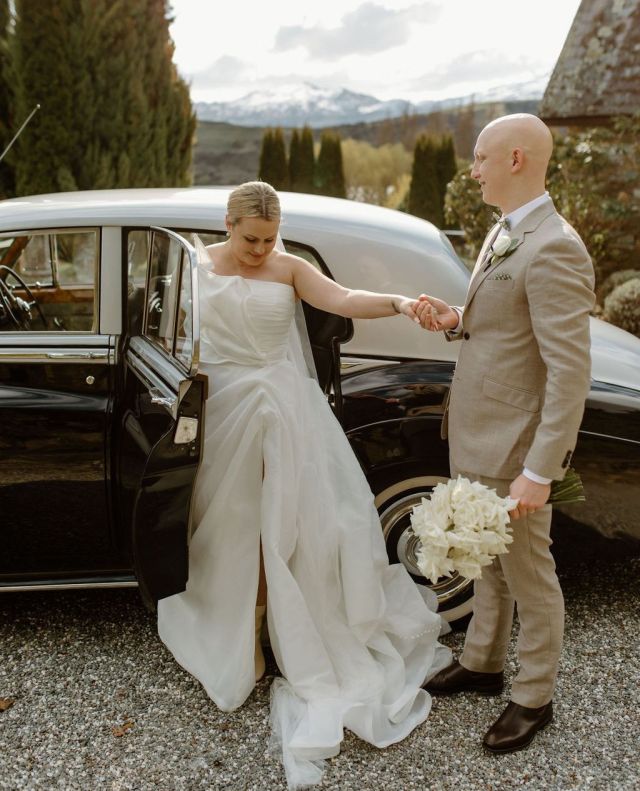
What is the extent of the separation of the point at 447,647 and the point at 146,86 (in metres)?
11.3

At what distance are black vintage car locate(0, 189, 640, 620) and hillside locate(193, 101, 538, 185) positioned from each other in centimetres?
2195

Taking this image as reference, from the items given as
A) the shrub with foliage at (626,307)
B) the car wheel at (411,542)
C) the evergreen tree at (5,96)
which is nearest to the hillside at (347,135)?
the evergreen tree at (5,96)

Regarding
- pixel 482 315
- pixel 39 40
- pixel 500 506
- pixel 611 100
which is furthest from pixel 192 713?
pixel 39 40

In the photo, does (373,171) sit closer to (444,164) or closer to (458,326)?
(444,164)

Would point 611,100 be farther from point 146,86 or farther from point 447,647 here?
point 447,647

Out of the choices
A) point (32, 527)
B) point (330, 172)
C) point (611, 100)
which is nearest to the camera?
point (32, 527)

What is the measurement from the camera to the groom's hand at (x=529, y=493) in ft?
7.88

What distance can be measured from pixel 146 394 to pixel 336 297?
0.81 meters

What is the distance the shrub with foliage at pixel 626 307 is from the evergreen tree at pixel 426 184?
7833 millimetres

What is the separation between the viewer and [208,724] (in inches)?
112

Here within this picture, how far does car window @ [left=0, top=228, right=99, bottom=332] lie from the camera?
142 inches

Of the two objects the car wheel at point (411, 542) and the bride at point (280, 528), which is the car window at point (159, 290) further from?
the car wheel at point (411, 542)

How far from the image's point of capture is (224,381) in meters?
2.90

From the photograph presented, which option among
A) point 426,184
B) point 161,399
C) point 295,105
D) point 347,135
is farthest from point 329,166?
point 295,105
